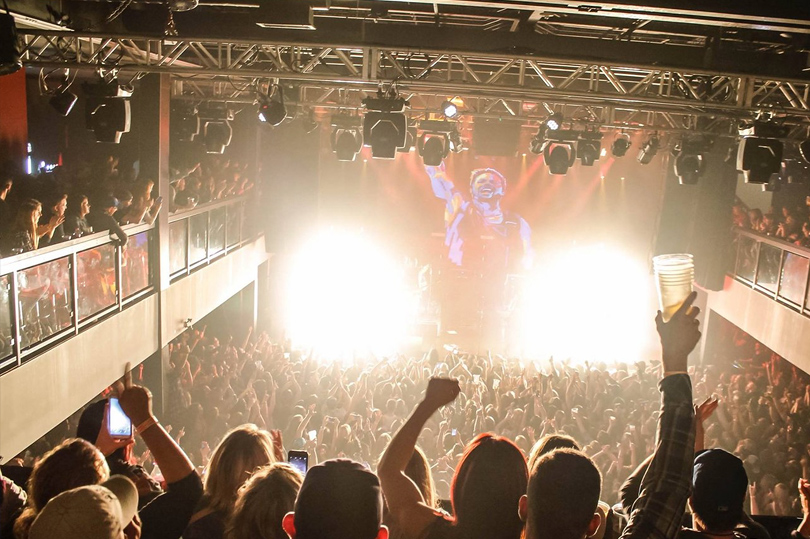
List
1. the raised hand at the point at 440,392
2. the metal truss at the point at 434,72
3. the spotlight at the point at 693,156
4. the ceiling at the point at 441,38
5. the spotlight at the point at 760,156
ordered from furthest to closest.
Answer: the spotlight at the point at 693,156 < the spotlight at the point at 760,156 < the metal truss at the point at 434,72 < the ceiling at the point at 441,38 < the raised hand at the point at 440,392

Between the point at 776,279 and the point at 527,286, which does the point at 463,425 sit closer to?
the point at 776,279

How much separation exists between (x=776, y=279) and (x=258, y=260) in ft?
35.2

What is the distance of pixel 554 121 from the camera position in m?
8.80

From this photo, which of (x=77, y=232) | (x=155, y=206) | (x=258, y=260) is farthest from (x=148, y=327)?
(x=258, y=260)

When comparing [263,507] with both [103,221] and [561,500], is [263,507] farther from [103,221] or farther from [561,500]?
[103,221]

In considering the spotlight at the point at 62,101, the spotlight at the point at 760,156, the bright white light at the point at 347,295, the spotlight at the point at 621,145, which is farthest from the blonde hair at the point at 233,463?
the bright white light at the point at 347,295

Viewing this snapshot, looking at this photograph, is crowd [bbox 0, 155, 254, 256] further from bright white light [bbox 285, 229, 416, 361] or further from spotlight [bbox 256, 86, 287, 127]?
bright white light [bbox 285, 229, 416, 361]

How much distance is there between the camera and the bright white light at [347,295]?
1692cm

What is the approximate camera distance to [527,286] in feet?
60.4

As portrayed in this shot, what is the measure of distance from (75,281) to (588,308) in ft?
45.4

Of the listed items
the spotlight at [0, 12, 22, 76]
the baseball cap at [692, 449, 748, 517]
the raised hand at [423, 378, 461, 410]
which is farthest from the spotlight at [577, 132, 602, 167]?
the raised hand at [423, 378, 461, 410]

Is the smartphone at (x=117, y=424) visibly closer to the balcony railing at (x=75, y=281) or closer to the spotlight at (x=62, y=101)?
the balcony railing at (x=75, y=281)

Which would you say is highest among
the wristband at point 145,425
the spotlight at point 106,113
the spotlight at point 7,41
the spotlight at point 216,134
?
the spotlight at point 7,41

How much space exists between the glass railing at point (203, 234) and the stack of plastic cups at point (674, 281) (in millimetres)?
8700
